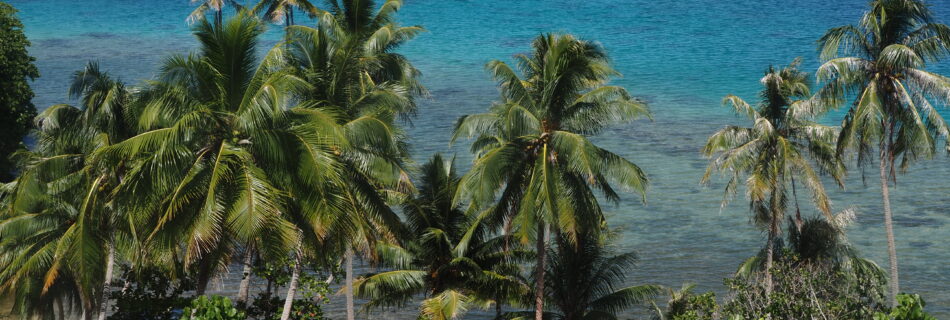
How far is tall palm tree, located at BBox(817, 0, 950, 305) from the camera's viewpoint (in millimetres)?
29203

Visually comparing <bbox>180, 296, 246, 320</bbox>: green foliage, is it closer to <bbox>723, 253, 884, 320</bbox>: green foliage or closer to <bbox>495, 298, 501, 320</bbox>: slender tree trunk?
<bbox>723, 253, 884, 320</bbox>: green foliage

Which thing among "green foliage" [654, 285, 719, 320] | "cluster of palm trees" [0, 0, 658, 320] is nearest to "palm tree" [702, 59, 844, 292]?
"green foliage" [654, 285, 719, 320]

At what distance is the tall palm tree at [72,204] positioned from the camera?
22.7 meters

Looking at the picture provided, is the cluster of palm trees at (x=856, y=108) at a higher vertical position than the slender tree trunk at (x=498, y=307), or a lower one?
higher

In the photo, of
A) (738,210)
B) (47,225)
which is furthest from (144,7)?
(47,225)

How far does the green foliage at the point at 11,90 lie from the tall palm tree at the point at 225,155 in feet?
85.7

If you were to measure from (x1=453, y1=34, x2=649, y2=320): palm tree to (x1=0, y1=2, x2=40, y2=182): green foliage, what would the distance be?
24628mm

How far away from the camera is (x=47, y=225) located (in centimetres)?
2719

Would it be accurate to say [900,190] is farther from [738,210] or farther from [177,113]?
[177,113]

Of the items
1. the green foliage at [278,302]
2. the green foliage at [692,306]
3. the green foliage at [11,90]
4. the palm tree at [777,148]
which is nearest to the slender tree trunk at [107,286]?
the green foliage at [278,302]

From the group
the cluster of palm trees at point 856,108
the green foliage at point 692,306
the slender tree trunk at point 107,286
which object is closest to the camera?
the slender tree trunk at point 107,286

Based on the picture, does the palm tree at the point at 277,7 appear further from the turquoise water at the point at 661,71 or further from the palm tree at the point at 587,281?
the palm tree at the point at 587,281

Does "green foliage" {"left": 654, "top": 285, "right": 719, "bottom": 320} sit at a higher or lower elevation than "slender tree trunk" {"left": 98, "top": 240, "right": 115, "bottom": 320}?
lower

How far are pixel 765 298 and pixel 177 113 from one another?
46.8ft
